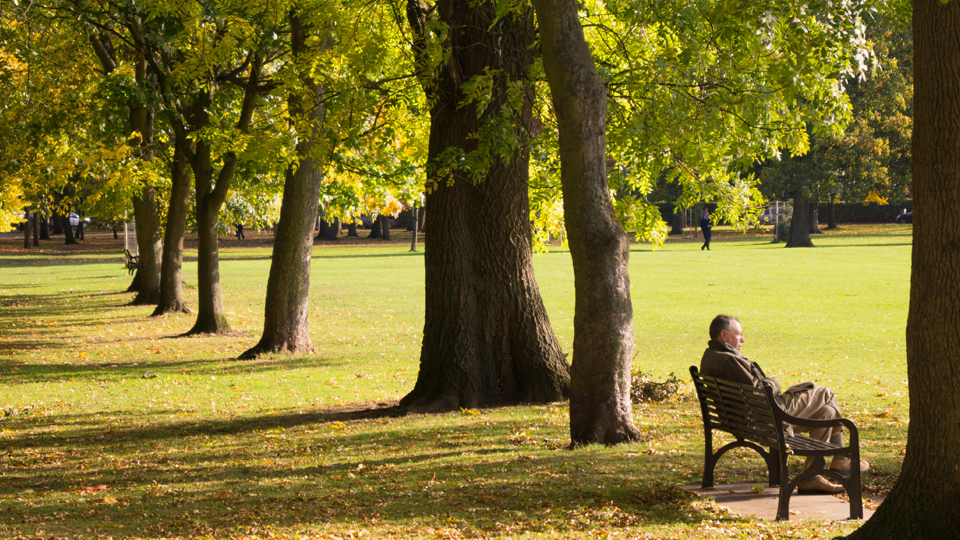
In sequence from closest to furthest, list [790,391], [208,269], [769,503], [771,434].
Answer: [771,434], [769,503], [790,391], [208,269]

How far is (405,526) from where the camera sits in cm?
523

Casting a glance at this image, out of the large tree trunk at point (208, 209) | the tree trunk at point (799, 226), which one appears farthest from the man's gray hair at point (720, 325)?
the tree trunk at point (799, 226)

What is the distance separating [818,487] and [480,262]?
15.7 feet

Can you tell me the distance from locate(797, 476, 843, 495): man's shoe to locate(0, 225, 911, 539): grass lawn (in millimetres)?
250

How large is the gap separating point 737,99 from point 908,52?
44.0 metres

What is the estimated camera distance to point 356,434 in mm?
8742

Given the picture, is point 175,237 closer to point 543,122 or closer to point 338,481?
point 543,122

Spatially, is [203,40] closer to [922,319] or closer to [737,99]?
[737,99]

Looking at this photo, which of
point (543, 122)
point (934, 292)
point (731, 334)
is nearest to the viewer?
point (934, 292)

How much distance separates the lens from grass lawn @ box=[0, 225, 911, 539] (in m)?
5.40

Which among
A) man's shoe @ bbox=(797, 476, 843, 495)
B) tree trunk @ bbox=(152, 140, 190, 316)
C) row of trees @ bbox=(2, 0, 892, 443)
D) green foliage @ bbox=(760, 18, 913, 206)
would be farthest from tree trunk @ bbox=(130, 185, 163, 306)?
green foliage @ bbox=(760, 18, 913, 206)

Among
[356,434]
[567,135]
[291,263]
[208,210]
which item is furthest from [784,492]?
[208,210]

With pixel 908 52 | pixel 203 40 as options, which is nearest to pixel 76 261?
pixel 203 40

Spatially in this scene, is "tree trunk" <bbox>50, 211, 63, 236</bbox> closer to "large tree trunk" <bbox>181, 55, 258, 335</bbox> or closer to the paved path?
"large tree trunk" <bbox>181, 55, 258, 335</bbox>
